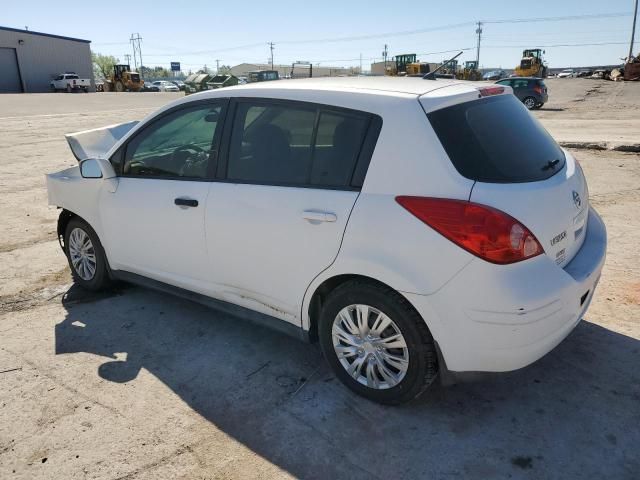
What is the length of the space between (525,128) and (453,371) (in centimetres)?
151

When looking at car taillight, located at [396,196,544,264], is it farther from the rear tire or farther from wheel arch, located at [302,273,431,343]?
the rear tire

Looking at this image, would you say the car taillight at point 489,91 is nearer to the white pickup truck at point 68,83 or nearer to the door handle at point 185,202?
the door handle at point 185,202

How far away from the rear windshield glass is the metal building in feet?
207

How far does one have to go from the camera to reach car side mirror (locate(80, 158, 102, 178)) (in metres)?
3.94

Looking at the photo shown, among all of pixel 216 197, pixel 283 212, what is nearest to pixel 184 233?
pixel 216 197

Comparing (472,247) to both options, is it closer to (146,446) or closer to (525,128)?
(525,128)

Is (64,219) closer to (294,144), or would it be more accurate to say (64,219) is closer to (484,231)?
(294,144)

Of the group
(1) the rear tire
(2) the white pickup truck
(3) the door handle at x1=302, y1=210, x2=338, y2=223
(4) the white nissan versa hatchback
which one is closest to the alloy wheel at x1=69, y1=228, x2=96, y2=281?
(4) the white nissan versa hatchback

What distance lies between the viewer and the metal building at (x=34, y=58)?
177ft

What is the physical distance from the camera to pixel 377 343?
2.78 metres

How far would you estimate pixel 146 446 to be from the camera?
8.70ft

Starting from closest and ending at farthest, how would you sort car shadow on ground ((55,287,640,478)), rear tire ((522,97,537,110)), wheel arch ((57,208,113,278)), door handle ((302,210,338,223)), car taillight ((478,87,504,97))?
1. car shadow on ground ((55,287,640,478))
2. door handle ((302,210,338,223))
3. car taillight ((478,87,504,97))
4. wheel arch ((57,208,113,278))
5. rear tire ((522,97,537,110))

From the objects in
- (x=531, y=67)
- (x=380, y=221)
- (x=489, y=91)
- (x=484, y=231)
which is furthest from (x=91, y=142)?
(x=531, y=67)

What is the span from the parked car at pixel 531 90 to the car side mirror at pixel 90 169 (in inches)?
897
